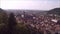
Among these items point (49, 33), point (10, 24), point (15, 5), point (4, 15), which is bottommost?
point (49, 33)

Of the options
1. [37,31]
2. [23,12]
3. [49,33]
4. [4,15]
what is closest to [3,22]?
[4,15]

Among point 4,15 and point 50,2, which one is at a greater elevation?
point 50,2

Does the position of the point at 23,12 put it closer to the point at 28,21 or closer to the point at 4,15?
the point at 28,21

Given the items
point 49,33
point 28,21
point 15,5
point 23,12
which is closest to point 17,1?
point 15,5

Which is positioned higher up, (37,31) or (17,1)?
(17,1)

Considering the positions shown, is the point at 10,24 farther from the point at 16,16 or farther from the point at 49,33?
the point at 49,33

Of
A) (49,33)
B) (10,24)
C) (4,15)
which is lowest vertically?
(49,33)

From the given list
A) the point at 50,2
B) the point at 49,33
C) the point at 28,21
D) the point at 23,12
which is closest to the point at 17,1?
the point at 23,12
